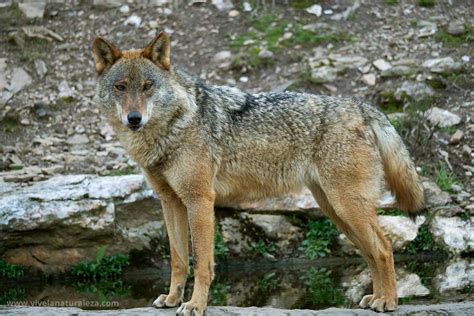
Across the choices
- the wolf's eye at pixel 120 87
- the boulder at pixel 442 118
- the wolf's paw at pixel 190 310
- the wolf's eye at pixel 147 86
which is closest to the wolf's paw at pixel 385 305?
the wolf's paw at pixel 190 310

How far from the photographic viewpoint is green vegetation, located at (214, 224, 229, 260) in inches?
383

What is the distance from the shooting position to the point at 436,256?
9766mm

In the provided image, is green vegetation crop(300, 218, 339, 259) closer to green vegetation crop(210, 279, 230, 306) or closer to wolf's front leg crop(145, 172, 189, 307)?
green vegetation crop(210, 279, 230, 306)

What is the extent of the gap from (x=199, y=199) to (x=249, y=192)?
0.83m

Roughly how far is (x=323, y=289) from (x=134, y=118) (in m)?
3.38

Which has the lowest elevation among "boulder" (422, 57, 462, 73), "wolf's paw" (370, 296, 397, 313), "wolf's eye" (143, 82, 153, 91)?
"boulder" (422, 57, 462, 73)

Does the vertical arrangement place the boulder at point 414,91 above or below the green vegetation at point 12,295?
above

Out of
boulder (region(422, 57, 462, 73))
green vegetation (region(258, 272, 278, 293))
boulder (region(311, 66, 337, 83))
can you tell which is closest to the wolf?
green vegetation (region(258, 272, 278, 293))

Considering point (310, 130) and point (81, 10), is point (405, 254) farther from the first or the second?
point (81, 10)

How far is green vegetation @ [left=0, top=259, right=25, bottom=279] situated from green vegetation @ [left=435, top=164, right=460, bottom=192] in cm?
592

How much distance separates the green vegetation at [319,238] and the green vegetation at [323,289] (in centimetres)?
50

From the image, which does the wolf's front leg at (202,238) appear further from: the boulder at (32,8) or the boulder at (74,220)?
the boulder at (32,8)

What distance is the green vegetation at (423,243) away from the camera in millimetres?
9836

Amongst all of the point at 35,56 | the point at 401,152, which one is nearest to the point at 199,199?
the point at 401,152
